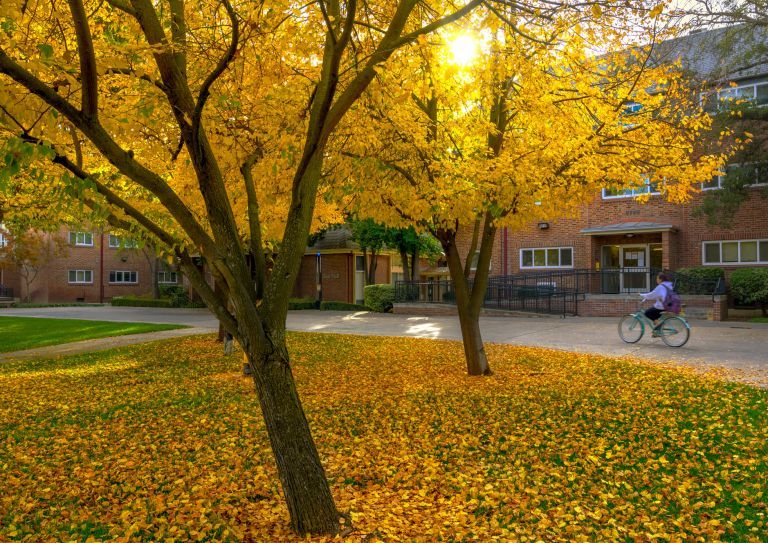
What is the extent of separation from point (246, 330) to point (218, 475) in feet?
6.52

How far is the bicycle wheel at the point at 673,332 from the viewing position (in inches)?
485

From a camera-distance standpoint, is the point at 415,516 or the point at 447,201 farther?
the point at 447,201

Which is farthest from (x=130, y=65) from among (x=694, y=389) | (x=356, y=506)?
(x=694, y=389)

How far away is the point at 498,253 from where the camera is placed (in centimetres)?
2791

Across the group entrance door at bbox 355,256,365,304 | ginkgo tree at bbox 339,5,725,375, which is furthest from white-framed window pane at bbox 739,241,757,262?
entrance door at bbox 355,256,365,304

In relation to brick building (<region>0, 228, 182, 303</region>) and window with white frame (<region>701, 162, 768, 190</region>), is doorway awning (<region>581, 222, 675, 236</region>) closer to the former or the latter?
window with white frame (<region>701, 162, 768, 190</region>)

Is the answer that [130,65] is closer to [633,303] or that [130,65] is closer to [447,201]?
[447,201]

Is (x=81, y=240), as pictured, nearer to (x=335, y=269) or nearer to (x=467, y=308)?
(x=335, y=269)

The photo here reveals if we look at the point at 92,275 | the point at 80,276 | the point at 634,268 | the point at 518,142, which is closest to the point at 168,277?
the point at 92,275

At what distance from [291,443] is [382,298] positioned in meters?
22.7

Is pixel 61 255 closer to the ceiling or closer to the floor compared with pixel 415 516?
closer to the ceiling

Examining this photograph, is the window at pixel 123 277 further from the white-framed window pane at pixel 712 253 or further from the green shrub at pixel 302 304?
the white-framed window pane at pixel 712 253

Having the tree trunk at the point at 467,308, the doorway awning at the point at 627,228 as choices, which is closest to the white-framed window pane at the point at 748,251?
the doorway awning at the point at 627,228

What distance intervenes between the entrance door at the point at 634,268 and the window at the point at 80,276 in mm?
39274
